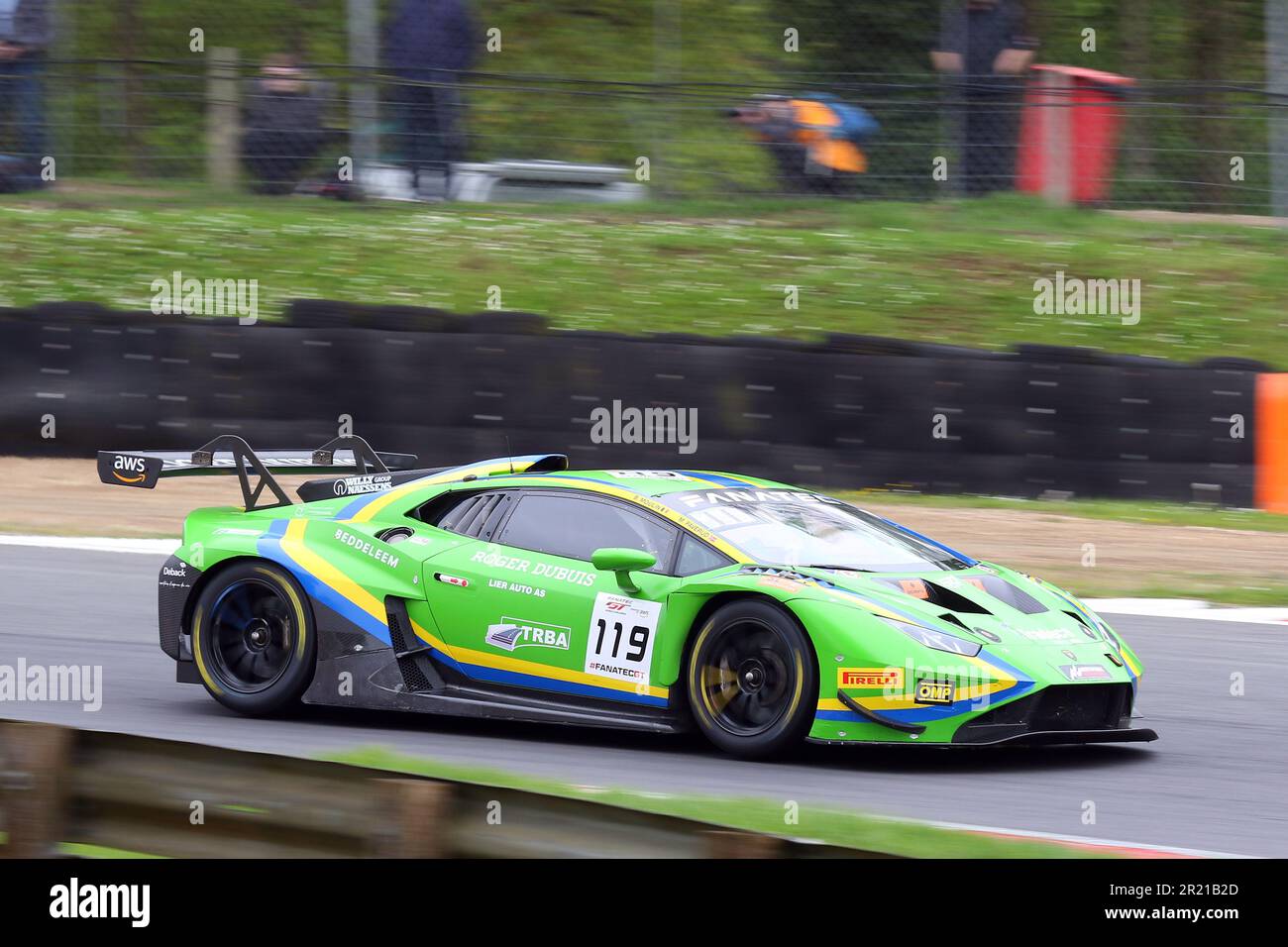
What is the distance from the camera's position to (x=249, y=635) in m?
7.81

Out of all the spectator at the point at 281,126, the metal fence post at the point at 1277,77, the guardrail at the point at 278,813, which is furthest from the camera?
the spectator at the point at 281,126

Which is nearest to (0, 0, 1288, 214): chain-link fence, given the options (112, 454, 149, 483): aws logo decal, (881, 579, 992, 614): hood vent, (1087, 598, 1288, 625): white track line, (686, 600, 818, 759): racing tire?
(1087, 598, 1288, 625): white track line

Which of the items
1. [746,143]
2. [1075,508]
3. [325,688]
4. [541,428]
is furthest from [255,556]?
[746,143]

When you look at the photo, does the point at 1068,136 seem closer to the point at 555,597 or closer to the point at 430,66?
the point at 430,66

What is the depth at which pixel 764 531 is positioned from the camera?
23.7 ft

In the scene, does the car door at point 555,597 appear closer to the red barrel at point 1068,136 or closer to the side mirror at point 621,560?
the side mirror at point 621,560

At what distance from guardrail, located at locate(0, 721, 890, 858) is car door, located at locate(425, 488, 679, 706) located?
8.09 ft

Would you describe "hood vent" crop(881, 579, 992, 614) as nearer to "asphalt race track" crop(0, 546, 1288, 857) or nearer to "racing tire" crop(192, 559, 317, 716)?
"asphalt race track" crop(0, 546, 1288, 857)

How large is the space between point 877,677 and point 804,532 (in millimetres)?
942

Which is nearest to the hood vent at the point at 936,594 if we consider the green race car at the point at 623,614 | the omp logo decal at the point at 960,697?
the green race car at the point at 623,614

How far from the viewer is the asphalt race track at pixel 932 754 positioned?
616cm

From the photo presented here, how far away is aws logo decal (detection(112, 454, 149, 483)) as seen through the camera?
798 cm

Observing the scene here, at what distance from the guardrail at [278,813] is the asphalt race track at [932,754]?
1992 millimetres
